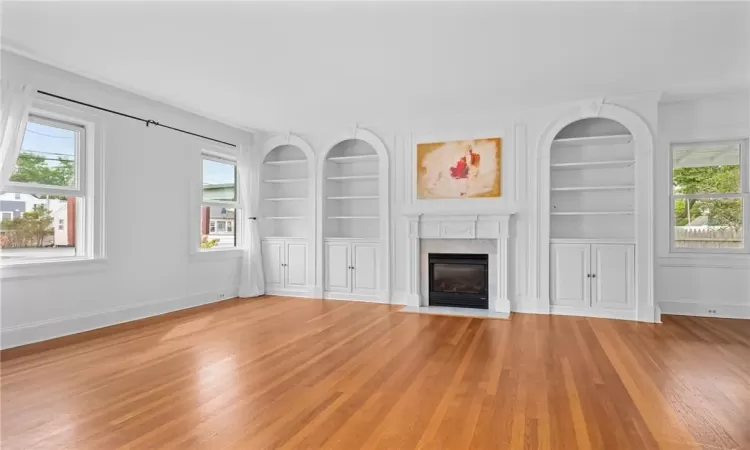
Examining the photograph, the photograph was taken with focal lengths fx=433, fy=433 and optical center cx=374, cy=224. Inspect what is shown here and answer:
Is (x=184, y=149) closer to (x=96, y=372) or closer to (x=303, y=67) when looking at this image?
(x=303, y=67)

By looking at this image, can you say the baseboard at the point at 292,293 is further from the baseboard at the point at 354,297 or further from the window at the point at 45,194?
Answer: the window at the point at 45,194

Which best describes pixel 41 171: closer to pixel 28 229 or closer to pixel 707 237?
pixel 28 229

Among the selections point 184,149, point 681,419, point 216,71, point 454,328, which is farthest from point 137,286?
point 681,419

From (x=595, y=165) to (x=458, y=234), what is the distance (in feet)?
6.39

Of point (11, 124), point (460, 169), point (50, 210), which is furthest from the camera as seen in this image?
point (460, 169)

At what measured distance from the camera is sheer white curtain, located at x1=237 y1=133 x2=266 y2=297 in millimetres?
6852

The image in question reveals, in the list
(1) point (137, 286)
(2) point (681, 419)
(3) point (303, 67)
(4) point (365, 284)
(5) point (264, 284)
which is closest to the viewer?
(2) point (681, 419)

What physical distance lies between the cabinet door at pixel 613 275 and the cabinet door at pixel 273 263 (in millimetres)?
4572

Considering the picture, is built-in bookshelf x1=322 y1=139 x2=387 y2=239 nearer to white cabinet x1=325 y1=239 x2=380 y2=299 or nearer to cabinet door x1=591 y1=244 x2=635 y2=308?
white cabinet x1=325 y1=239 x2=380 y2=299

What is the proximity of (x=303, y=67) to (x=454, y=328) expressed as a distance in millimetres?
3182

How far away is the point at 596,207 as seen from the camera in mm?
5738

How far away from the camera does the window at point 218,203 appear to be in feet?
21.4

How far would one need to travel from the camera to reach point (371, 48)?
383 cm

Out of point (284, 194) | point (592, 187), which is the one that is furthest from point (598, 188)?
point (284, 194)
